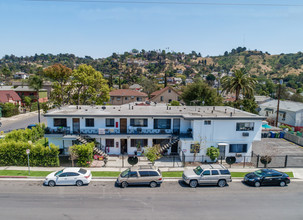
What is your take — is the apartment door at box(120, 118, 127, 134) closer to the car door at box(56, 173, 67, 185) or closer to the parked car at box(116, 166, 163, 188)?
the parked car at box(116, 166, 163, 188)

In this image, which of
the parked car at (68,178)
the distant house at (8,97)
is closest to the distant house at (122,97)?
the distant house at (8,97)

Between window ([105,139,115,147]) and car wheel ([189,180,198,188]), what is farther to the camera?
window ([105,139,115,147])

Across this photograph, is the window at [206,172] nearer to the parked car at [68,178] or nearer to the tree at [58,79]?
the parked car at [68,178]

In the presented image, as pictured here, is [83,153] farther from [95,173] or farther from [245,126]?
[245,126]

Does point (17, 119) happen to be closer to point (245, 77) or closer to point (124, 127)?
point (124, 127)

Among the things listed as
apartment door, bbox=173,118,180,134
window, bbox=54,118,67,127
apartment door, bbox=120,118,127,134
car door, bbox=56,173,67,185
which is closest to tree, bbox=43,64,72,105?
window, bbox=54,118,67,127

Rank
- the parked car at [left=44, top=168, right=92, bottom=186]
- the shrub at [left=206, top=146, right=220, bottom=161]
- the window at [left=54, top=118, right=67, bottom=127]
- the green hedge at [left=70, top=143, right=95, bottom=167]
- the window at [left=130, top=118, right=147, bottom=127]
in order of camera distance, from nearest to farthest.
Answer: the parked car at [left=44, top=168, right=92, bottom=186]
the green hedge at [left=70, top=143, right=95, bottom=167]
the shrub at [left=206, top=146, right=220, bottom=161]
the window at [left=54, top=118, right=67, bottom=127]
the window at [left=130, top=118, right=147, bottom=127]

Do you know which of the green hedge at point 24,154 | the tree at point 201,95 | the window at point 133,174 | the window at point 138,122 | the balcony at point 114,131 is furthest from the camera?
the tree at point 201,95
